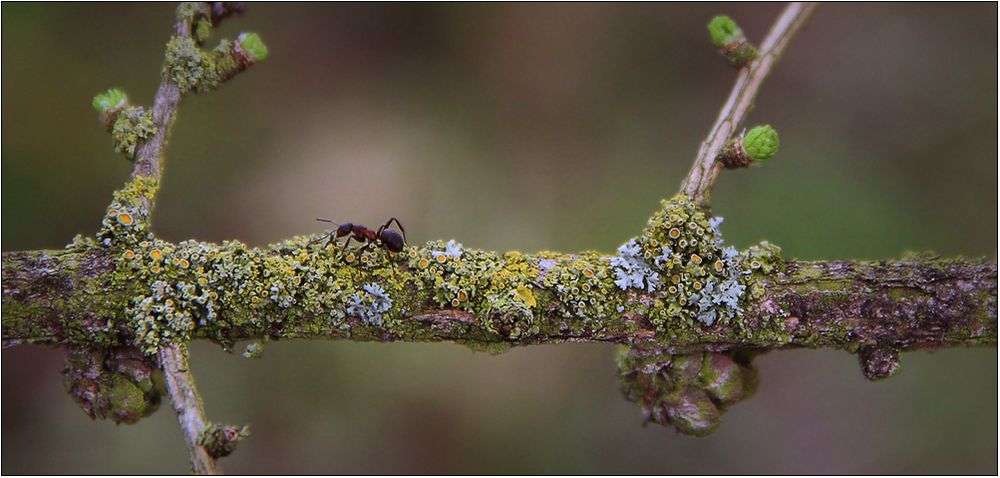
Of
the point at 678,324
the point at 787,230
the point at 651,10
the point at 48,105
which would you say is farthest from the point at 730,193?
the point at 48,105

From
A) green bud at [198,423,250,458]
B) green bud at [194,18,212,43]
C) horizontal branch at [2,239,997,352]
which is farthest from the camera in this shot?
green bud at [194,18,212,43]

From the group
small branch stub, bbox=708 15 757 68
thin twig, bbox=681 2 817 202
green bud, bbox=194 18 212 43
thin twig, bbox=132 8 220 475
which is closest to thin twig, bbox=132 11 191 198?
thin twig, bbox=132 8 220 475

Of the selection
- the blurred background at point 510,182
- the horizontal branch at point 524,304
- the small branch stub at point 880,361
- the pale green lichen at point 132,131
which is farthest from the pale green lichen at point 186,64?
the blurred background at point 510,182

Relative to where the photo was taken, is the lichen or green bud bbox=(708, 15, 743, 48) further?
green bud bbox=(708, 15, 743, 48)

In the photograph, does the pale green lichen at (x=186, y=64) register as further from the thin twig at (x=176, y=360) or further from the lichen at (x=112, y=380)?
the lichen at (x=112, y=380)

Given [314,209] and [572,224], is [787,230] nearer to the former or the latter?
[572,224]

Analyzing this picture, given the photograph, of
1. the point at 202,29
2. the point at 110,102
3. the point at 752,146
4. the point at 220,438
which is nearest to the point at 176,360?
the point at 220,438

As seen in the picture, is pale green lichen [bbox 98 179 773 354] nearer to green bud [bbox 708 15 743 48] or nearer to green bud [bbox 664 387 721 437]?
green bud [bbox 664 387 721 437]
